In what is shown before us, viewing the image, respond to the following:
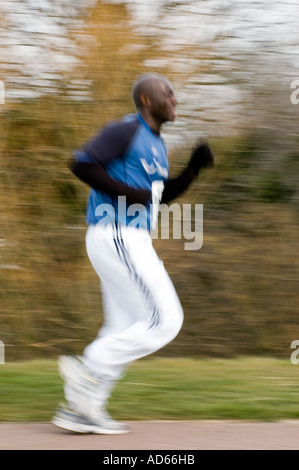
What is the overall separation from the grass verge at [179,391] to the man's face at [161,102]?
68.9 inches

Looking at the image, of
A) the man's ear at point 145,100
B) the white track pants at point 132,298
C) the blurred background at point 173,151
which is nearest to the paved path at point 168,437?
the white track pants at point 132,298

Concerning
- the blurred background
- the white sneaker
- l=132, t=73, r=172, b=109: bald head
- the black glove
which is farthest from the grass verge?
the blurred background

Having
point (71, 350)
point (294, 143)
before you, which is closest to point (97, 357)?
point (71, 350)

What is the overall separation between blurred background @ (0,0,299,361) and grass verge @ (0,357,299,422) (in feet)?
9.09

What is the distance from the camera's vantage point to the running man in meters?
4.31

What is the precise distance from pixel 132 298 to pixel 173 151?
506 cm

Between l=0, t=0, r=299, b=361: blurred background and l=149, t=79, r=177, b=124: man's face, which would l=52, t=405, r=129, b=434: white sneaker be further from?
l=0, t=0, r=299, b=361: blurred background

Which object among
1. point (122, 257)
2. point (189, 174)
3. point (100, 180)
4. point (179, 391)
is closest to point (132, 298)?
point (122, 257)

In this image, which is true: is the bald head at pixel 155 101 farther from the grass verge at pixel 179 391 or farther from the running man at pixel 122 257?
the grass verge at pixel 179 391

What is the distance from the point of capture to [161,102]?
4496 millimetres

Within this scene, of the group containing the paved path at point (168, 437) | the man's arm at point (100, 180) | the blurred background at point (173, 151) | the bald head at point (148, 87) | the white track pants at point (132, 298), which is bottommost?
the paved path at point (168, 437)

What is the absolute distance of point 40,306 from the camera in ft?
32.2

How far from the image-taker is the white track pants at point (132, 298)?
4352 mm

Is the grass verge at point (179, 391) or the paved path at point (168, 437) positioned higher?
the grass verge at point (179, 391)
